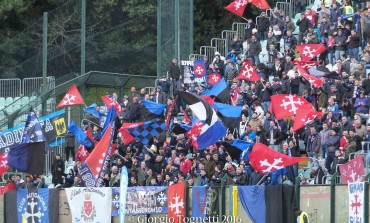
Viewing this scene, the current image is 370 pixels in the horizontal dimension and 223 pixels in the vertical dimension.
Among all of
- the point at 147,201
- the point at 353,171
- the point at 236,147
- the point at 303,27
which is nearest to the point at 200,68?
the point at 303,27

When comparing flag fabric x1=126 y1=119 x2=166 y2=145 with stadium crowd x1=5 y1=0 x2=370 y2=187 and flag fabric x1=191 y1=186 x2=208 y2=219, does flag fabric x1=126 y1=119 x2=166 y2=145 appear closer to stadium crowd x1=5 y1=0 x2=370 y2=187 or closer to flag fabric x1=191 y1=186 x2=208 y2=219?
stadium crowd x1=5 y1=0 x2=370 y2=187

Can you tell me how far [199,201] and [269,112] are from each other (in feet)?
19.0

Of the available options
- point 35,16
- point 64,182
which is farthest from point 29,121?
point 35,16

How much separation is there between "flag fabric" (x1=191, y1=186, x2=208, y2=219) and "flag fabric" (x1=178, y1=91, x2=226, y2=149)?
7.90 ft

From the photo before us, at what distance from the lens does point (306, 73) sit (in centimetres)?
4206

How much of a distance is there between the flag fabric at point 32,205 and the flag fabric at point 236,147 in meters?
5.58

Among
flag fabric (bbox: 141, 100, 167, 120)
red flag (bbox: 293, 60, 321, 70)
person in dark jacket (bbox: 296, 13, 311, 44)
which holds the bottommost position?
flag fabric (bbox: 141, 100, 167, 120)

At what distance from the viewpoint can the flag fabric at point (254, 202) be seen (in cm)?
3581

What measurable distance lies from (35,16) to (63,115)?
21.8m

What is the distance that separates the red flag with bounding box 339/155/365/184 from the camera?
33.5 metres

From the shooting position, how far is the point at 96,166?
3978 cm

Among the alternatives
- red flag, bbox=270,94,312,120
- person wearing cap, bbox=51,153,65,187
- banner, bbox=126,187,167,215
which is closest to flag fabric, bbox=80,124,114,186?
banner, bbox=126,187,167,215

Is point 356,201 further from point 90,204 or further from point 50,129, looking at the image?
point 50,129

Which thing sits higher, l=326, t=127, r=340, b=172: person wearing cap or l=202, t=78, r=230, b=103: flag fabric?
l=202, t=78, r=230, b=103: flag fabric
